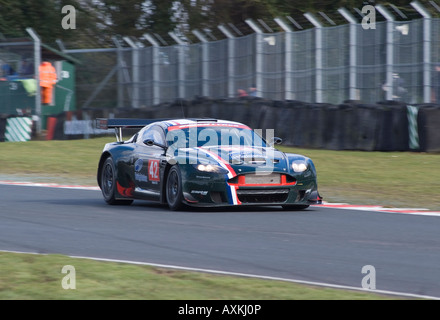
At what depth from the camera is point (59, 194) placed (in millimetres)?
13305

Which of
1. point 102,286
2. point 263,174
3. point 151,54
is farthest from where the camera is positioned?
point 151,54

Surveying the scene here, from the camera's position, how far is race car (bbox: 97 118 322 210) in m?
Result: 10.2

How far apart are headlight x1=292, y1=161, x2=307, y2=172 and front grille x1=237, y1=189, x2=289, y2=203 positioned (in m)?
0.29

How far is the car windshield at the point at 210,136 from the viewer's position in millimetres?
11117

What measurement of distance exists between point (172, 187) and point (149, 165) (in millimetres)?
659

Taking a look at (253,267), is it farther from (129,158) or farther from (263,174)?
(129,158)

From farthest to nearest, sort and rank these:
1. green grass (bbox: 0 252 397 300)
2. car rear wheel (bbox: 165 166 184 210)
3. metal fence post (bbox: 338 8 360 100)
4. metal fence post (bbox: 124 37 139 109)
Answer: metal fence post (bbox: 124 37 139 109), metal fence post (bbox: 338 8 360 100), car rear wheel (bbox: 165 166 184 210), green grass (bbox: 0 252 397 300)

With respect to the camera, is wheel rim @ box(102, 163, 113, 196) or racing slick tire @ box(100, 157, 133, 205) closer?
racing slick tire @ box(100, 157, 133, 205)

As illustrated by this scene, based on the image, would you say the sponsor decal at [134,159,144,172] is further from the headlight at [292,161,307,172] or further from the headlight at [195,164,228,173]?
the headlight at [292,161,307,172]

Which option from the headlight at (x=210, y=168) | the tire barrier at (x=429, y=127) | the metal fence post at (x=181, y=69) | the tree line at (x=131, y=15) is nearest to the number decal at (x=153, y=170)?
the headlight at (x=210, y=168)

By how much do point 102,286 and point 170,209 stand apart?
16.8 feet

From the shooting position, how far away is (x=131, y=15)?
40844 mm

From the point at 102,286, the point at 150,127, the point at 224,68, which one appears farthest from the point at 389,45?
the point at 102,286

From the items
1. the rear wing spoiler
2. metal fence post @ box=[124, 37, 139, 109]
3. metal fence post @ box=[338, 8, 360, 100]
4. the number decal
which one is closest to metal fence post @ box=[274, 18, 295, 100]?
metal fence post @ box=[338, 8, 360, 100]
